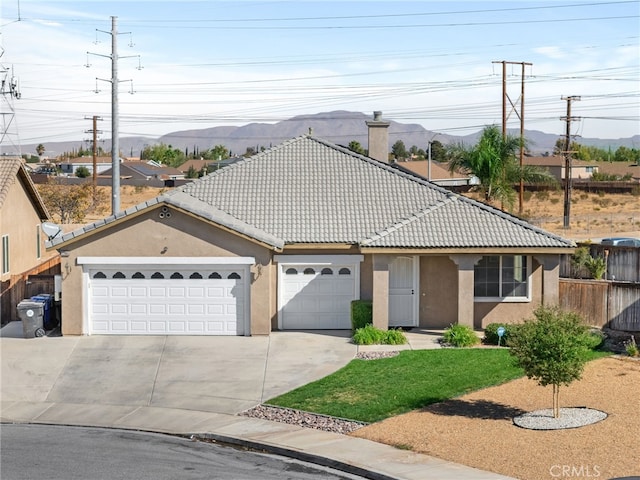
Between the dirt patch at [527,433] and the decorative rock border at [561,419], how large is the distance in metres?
0.19

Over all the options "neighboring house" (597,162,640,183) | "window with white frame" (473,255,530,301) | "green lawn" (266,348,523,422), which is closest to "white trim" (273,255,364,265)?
"window with white frame" (473,255,530,301)

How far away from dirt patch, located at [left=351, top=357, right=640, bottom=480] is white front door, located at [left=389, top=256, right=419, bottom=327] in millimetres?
6433

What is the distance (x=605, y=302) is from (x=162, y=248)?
500 inches

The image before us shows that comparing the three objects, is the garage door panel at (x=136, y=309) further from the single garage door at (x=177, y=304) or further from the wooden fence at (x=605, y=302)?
the wooden fence at (x=605, y=302)

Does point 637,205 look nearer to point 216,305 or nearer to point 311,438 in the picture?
point 216,305

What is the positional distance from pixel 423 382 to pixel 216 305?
296 inches

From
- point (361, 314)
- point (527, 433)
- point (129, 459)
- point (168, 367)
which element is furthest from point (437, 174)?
point (129, 459)

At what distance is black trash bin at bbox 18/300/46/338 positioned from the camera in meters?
27.9

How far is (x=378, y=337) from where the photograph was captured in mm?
27250

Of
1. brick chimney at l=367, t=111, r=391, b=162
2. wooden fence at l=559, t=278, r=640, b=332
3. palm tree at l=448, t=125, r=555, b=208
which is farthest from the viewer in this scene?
palm tree at l=448, t=125, r=555, b=208

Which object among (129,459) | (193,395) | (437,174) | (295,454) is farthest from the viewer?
(437,174)

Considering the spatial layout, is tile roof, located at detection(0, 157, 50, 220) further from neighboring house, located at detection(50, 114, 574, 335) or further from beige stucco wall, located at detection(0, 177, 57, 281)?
neighboring house, located at detection(50, 114, 574, 335)

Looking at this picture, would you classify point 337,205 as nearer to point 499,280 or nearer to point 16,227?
point 499,280

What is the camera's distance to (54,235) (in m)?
31.0
